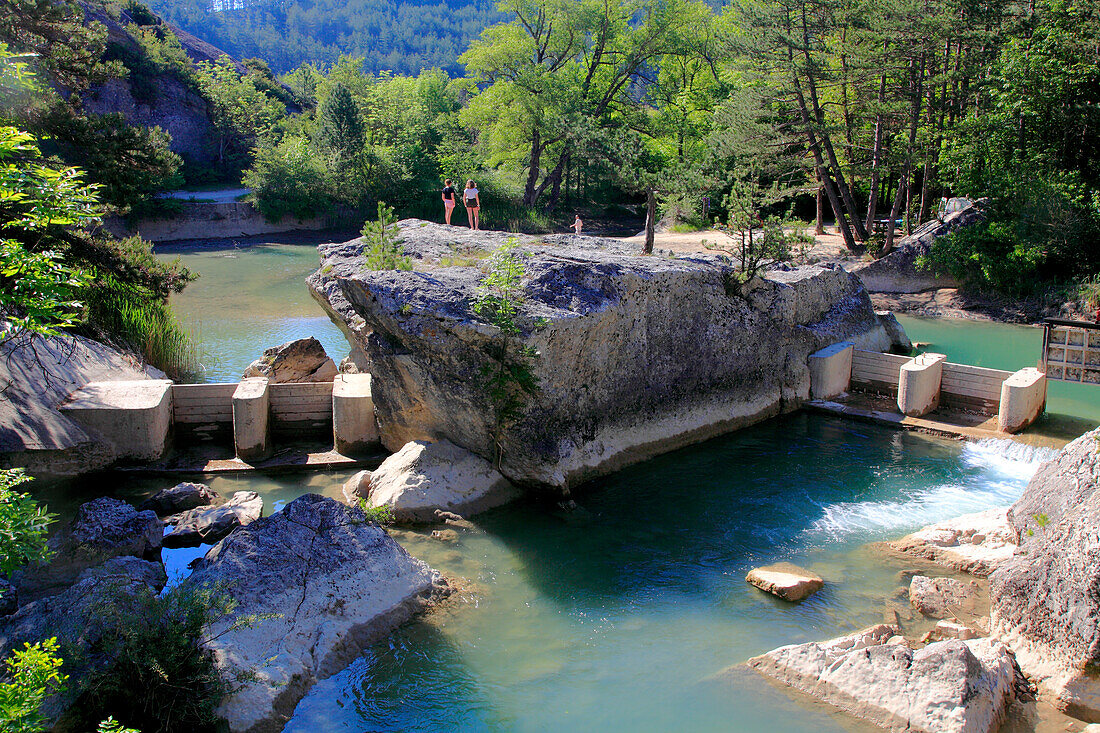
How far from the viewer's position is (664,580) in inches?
359

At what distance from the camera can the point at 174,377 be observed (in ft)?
49.6

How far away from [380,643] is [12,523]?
3.68m

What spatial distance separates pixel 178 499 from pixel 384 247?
4705mm

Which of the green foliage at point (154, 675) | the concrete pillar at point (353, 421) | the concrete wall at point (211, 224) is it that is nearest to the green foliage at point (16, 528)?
the green foliage at point (154, 675)

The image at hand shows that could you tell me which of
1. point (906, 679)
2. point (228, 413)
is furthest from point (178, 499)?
point (906, 679)

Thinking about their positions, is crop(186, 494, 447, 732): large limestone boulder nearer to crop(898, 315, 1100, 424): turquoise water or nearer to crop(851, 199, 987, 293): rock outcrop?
crop(898, 315, 1100, 424): turquoise water

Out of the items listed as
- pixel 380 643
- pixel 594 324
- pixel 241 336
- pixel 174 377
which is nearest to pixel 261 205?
pixel 241 336

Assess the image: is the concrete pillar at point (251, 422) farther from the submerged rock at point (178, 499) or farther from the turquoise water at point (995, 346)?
the turquoise water at point (995, 346)

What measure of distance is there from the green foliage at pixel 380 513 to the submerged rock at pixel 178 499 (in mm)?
2270

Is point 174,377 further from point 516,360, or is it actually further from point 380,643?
point 380,643

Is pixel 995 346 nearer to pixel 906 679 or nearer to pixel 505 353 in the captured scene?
pixel 505 353

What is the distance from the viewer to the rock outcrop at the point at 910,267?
24062 millimetres

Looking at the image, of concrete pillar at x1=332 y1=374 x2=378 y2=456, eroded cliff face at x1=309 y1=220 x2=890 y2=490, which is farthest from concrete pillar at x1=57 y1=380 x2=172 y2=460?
eroded cliff face at x1=309 y1=220 x2=890 y2=490

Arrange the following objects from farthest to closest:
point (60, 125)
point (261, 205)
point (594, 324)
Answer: point (261, 205) → point (60, 125) → point (594, 324)
